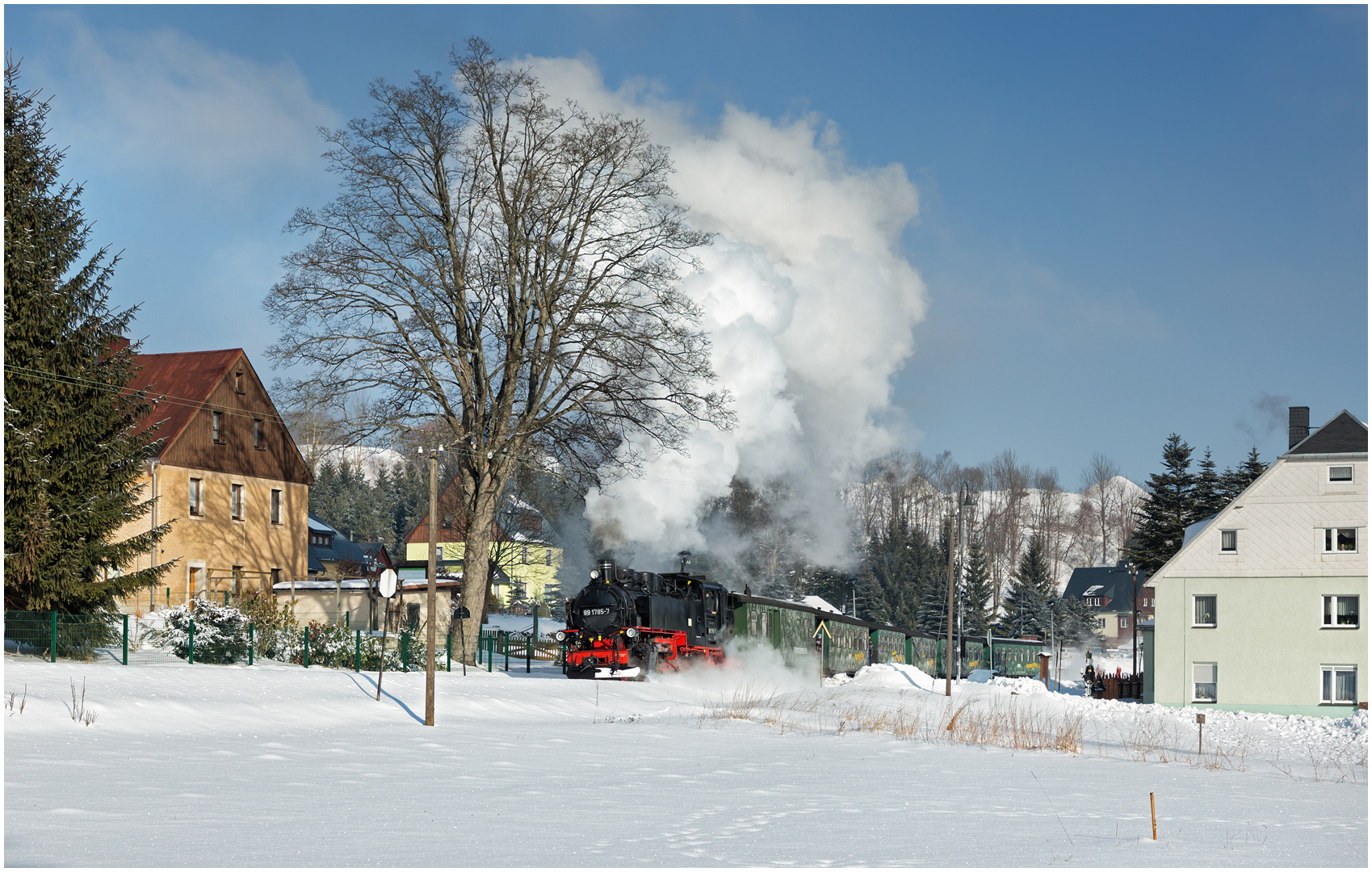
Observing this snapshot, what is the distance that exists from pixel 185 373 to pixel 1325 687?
1528 inches

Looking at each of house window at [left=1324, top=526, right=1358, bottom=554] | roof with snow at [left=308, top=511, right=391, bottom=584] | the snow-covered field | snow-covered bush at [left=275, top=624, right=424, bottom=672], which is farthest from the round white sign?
roof with snow at [left=308, top=511, right=391, bottom=584]

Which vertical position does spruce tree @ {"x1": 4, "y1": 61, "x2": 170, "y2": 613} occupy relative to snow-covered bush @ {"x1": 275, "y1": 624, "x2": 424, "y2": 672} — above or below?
above

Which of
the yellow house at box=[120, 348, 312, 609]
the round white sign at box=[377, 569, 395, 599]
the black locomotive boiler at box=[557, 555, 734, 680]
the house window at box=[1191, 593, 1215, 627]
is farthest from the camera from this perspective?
the house window at box=[1191, 593, 1215, 627]

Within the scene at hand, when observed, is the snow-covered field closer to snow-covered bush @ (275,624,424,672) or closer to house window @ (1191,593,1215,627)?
snow-covered bush @ (275,624,424,672)

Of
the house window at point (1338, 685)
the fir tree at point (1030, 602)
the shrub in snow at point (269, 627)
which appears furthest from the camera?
the fir tree at point (1030, 602)

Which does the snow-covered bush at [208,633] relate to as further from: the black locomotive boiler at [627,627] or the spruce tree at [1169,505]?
the spruce tree at [1169,505]

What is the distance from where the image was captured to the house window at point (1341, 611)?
37.1 meters

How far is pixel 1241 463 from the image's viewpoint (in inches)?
2382

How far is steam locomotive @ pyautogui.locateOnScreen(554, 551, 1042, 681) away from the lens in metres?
31.0

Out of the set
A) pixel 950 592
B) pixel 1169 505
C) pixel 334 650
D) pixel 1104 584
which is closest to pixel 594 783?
pixel 334 650

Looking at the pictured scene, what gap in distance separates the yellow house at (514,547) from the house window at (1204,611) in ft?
99.3

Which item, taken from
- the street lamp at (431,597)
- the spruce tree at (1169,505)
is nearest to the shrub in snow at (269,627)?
the street lamp at (431,597)

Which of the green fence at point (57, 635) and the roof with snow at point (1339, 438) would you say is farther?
the roof with snow at point (1339, 438)

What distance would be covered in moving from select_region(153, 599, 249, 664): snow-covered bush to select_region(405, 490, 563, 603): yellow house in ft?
105
